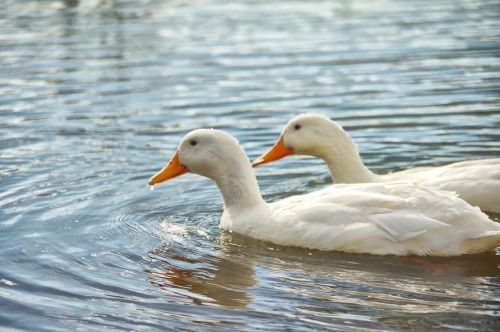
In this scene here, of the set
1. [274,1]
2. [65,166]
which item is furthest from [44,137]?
[274,1]

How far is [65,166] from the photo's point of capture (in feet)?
40.2

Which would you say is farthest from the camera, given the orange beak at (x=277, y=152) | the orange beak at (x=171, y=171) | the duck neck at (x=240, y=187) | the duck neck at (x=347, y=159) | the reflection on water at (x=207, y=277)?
the orange beak at (x=277, y=152)

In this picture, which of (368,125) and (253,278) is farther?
(368,125)

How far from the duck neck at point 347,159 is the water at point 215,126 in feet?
2.06

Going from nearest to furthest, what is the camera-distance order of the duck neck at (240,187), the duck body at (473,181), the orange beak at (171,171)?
the duck neck at (240,187) → the duck body at (473,181) → the orange beak at (171,171)

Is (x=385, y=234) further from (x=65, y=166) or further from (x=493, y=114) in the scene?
(x=493, y=114)

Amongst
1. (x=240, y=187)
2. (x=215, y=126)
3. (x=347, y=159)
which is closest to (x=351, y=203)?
(x=240, y=187)

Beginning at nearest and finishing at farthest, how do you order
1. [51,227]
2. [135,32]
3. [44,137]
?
[51,227] → [44,137] → [135,32]

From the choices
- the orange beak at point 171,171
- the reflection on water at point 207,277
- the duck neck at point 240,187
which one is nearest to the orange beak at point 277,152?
the orange beak at point 171,171

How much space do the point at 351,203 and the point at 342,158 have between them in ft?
6.69

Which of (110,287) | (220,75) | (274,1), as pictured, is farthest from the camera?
(274,1)

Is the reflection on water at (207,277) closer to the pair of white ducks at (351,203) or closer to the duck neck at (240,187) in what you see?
the pair of white ducks at (351,203)

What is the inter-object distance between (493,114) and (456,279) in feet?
20.7

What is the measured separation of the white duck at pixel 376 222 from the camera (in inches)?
328
